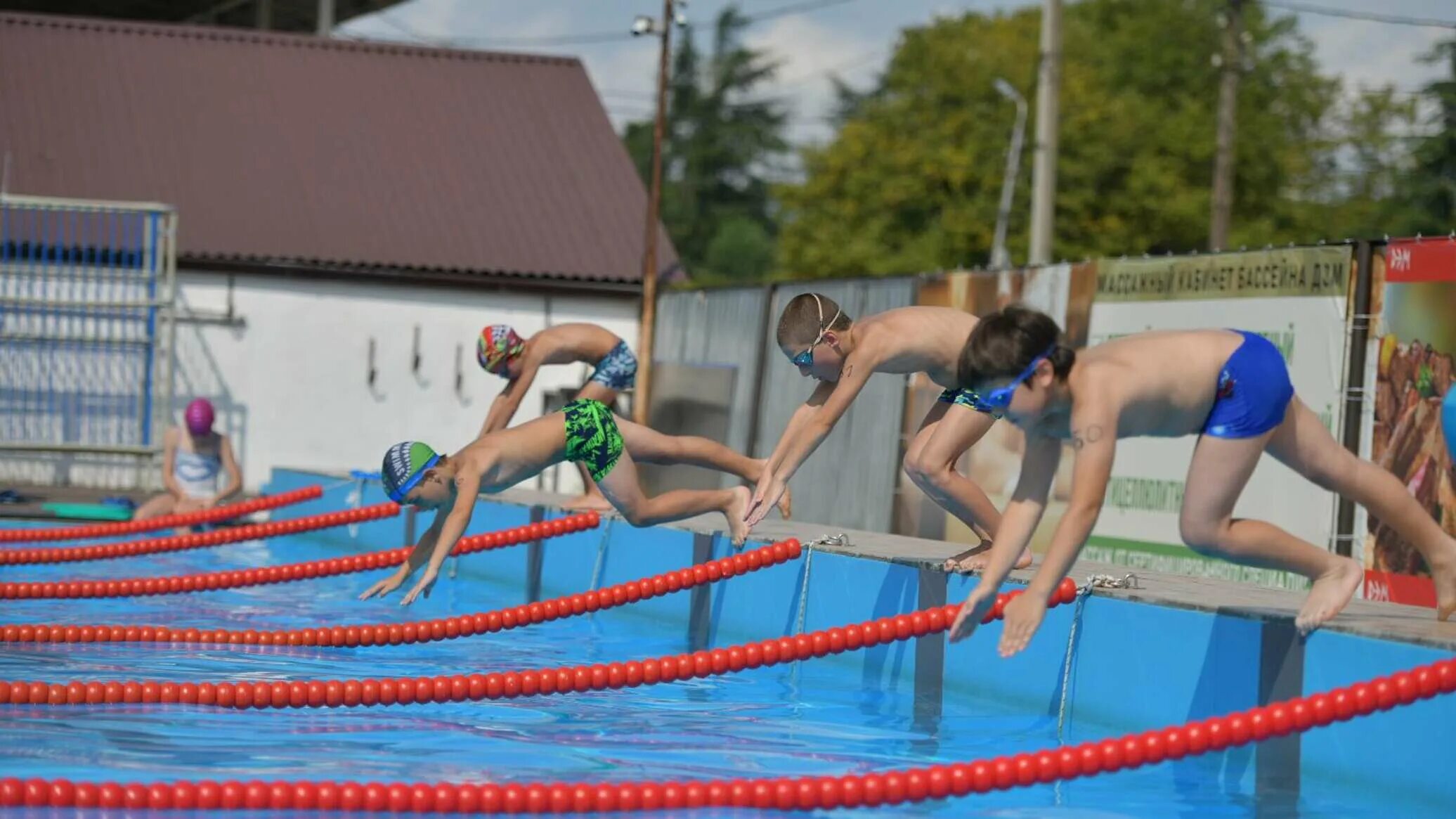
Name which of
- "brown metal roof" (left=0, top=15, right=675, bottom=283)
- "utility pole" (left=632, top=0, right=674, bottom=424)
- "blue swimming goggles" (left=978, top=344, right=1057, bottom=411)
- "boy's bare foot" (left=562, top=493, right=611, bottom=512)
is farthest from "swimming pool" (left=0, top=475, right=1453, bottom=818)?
"brown metal roof" (left=0, top=15, right=675, bottom=283)

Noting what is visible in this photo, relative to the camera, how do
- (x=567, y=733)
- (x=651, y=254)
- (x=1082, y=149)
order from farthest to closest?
(x=1082, y=149) → (x=651, y=254) → (x=567, y=733)

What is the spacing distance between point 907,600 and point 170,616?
455 centimetres

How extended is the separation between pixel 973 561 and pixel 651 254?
13.4m

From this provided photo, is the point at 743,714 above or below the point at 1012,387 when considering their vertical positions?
below

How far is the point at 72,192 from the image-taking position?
22.1 meters

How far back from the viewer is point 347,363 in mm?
22125

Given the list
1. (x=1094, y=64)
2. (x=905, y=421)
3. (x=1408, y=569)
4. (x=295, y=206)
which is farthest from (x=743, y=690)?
(x=1094, y=64)

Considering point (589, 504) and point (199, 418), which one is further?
point (199, 418)

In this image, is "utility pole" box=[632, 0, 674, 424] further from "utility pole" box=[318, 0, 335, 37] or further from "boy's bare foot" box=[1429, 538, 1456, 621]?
"boy's bare foot" box=[1429, 538, 1456, 621]

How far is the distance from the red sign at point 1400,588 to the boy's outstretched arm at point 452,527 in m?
4.62

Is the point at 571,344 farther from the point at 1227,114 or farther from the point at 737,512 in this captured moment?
the point at 1227,114

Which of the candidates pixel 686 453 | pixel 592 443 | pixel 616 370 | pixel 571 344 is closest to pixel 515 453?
pixel 592 443

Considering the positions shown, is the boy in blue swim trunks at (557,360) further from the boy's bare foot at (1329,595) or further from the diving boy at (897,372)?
the boy's bare foot at (1329,595)

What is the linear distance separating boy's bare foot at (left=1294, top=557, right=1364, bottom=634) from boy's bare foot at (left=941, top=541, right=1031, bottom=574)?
1528 millimetres
